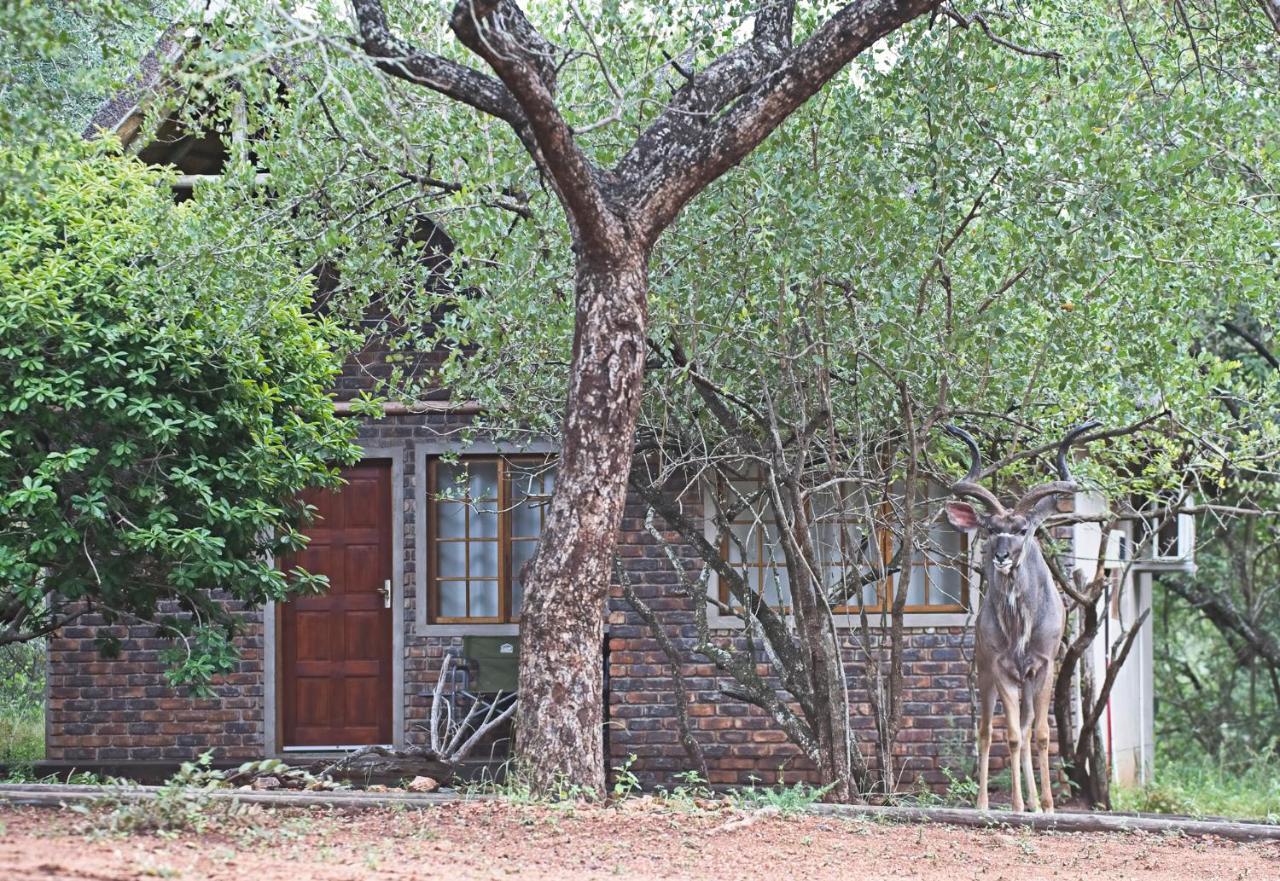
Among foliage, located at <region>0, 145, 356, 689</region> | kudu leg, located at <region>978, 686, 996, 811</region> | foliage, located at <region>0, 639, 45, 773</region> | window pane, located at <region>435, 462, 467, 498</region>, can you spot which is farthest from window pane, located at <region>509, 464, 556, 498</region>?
foliage, located at <region>0, 639, 45, 773</region>

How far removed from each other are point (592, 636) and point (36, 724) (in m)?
13.0

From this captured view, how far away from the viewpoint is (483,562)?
12539 mm

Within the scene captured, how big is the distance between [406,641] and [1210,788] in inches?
356

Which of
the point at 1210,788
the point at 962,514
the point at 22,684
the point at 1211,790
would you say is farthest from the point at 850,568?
the point at 22,684

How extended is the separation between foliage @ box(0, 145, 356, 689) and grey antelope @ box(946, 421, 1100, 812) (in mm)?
3929

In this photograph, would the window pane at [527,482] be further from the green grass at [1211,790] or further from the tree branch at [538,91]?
the tree branch at [538,91]

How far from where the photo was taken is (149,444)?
9.23 m

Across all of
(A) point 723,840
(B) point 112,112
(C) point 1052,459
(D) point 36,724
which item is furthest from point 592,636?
(D) point 36,724

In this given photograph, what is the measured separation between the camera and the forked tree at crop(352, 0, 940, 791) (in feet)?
21.9

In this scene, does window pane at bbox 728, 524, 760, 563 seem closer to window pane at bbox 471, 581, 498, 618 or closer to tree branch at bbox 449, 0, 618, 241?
window pane at bbox 471, 581, 498, 618

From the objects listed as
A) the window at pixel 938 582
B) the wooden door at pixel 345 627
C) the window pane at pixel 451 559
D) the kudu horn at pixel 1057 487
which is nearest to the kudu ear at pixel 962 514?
the kudu horn at pixel 1057 487

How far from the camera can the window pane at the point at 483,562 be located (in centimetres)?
1252

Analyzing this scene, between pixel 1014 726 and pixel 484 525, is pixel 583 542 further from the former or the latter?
pixel 484 525

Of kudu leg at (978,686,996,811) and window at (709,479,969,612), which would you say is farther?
window at (709,479,969,612)
